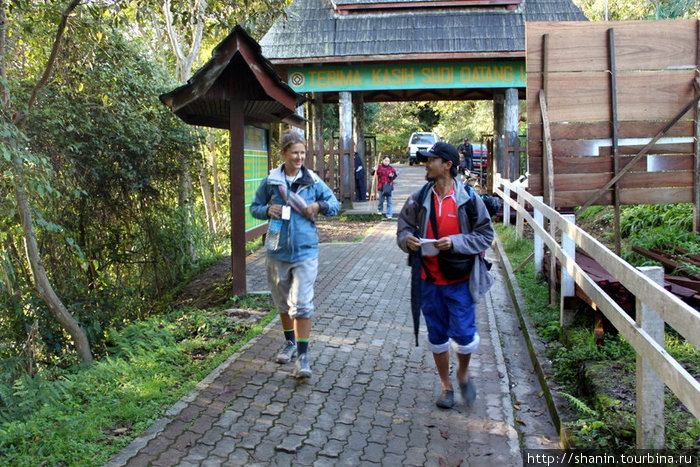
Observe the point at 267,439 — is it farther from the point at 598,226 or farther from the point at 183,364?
the point at 598,226

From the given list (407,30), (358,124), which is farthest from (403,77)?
(358,124)

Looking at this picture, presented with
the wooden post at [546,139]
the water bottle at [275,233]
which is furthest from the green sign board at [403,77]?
the water bottle at [275,233]

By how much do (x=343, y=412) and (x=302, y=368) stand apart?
0.68m

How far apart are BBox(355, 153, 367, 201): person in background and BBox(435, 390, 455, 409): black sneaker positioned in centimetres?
1395

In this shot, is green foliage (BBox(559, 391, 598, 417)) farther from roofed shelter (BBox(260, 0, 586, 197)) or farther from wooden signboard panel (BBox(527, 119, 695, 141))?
roofed shelter (BBox(260, 0, 586, 197))

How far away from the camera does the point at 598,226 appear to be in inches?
445

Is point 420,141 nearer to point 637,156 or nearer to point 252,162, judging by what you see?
point 252,162

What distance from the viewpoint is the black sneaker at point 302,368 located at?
501 centimetres

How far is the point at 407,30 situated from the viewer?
16234mm

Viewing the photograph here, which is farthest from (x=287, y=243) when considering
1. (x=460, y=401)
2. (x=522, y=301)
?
(x=522, y=301)

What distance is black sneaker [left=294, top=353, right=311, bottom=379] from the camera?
501 cm

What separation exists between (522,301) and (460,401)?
277cm

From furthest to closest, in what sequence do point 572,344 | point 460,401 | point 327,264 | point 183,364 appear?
point 327,264, point 183,364, point 572,344, point 460,401

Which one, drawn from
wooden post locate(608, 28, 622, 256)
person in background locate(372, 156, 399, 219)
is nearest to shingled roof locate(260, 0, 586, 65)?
person in background locate(372, 156, 399, 219)
